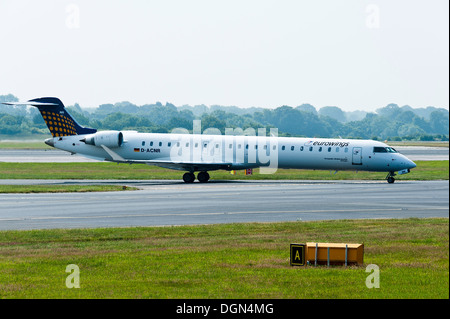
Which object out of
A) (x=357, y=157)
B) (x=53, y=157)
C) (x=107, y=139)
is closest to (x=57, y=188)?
(x=107, y=139)

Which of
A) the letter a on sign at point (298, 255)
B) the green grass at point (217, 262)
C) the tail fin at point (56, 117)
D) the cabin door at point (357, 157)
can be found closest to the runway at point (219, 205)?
the cabin door at point (357, 157)

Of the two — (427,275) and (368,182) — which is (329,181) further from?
(427,275)

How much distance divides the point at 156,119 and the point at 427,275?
18431cm

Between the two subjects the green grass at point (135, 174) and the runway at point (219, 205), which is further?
the green grass at point (135, 174)

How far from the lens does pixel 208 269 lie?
17031 millimetres

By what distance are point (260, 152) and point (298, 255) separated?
101 ft

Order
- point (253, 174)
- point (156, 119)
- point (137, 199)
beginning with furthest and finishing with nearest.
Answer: point (156, 119) → point (253, 174) → point (137, 199)

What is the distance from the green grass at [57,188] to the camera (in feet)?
134

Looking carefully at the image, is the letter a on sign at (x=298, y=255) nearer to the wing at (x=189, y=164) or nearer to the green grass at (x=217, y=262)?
the green grass at (x=217, y=262)

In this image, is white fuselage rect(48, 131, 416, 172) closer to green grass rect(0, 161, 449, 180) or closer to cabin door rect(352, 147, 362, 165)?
cabin door rect(352, 147, 362, 165)

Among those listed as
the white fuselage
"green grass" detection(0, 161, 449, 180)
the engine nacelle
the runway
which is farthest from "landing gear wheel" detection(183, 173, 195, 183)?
the engine nacelle

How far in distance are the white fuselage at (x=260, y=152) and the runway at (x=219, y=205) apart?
204 cm

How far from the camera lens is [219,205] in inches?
1326
